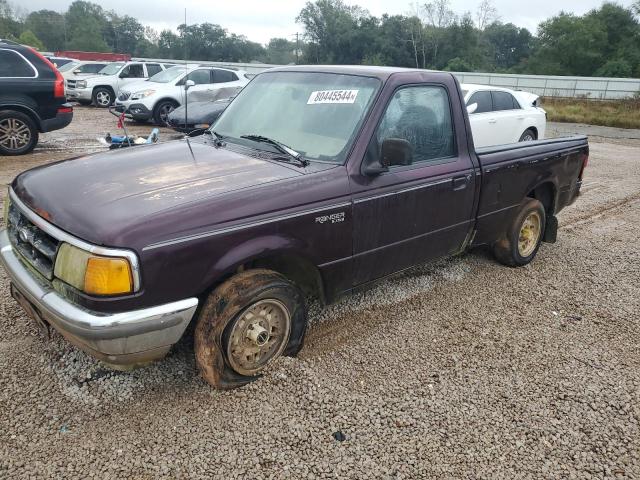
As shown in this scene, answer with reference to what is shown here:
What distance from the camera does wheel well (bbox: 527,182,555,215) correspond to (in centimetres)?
509

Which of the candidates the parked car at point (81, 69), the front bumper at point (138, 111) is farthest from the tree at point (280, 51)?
the front bumper at point (138, 111)

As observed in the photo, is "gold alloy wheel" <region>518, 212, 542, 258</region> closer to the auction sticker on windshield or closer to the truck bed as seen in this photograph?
the truck bed

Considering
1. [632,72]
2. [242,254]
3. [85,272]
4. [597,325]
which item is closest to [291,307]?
[242,254]

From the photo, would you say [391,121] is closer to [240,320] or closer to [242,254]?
[242,254]

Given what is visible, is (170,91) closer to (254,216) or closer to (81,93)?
(81,93)

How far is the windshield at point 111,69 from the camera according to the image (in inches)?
727

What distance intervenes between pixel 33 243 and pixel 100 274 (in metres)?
0.68

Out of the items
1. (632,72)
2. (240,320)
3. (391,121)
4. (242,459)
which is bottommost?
(242,459)

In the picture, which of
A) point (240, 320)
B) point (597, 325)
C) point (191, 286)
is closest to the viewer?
point (191, 286)

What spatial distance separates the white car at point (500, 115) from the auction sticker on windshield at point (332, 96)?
18.9ft

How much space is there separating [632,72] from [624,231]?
2225 inches

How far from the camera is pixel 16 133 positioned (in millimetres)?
9109

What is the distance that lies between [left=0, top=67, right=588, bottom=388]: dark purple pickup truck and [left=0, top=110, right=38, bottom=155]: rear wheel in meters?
6.89

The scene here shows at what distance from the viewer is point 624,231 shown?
650 cm
